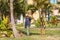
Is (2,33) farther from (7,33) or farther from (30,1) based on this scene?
(30,1)

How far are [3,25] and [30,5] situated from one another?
3233 mm

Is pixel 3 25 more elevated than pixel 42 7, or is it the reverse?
pixel 42 7

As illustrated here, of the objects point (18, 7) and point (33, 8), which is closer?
point (33, 8)

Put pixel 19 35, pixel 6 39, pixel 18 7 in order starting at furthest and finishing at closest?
pixel 18 7, pixel 19 35, pixel 6 39

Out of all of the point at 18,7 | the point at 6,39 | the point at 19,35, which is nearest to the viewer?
the point at 6,39

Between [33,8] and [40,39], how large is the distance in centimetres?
448

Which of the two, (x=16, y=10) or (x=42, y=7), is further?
(x=16, y=10)

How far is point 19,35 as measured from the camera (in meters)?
23.1

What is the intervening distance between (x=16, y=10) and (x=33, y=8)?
734 inches

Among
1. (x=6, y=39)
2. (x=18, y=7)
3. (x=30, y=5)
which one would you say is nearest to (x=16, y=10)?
(x=18, y=7)

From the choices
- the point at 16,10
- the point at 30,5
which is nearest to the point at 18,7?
the point at 16,10

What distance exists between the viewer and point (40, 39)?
2100cm

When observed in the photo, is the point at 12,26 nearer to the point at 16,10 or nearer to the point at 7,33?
the point at 7,33

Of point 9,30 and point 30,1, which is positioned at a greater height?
point 30,1
